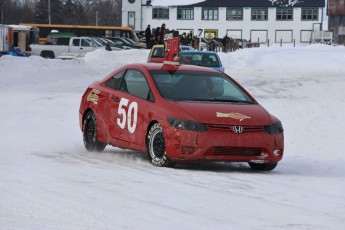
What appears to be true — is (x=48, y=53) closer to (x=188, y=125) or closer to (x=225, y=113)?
(x=225, y=113)

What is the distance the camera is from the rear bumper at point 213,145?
9867 mm

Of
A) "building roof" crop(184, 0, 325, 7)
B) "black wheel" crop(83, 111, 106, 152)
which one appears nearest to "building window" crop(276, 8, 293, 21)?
"building roof" crop(184, 0, 325, 7)

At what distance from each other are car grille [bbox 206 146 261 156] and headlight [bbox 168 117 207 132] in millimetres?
253

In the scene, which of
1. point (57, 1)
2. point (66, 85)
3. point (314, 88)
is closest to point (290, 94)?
point (314, 88)

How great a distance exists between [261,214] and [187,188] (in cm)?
146

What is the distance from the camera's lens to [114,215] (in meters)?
6.52

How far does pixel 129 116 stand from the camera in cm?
1082

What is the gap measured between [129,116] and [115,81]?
40.6 inches

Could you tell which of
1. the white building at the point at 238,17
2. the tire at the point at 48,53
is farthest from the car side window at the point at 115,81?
the white building at the point at 238,17

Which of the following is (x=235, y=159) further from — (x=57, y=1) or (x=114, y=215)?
(x=57, y=1)

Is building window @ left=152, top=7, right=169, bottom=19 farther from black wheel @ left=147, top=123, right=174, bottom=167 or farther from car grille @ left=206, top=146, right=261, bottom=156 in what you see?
car grille @ left=206, top=146, right=261, bottom=156

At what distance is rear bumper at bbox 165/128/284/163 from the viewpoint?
9.87 m

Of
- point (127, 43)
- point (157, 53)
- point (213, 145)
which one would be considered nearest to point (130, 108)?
point (213, 145)

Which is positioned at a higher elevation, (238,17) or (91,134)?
(238,17)
